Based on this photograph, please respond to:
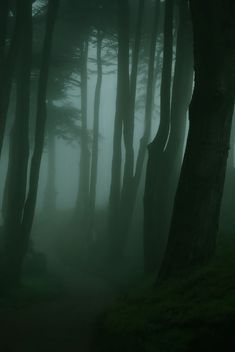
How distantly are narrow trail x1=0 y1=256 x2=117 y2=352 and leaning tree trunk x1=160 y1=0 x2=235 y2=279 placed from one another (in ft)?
6.28

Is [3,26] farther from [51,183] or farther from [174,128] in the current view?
[51,183]

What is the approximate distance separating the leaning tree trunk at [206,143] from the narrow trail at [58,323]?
1915 mm

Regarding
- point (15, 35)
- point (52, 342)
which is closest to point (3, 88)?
point (15, 35)

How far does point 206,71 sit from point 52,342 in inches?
197

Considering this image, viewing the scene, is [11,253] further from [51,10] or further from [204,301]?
[204,301]

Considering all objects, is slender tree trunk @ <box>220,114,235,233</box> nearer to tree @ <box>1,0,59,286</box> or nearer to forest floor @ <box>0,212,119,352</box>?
forest floor @ <box>0,212,119,352</box>

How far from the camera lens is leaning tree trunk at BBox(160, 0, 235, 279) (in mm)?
8539

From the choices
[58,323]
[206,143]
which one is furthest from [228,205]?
[58,323]

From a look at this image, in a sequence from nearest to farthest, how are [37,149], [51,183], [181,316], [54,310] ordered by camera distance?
[181,316] < [54,310] < [37,149] < [51,183]

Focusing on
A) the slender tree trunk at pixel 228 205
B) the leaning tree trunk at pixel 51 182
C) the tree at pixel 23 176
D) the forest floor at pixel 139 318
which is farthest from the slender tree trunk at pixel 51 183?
the forest floor at pixel 139 318

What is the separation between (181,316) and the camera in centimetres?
597

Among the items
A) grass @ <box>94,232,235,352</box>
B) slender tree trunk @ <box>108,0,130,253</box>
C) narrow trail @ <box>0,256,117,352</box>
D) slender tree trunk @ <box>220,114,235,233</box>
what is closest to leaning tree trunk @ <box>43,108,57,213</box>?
slender tree trunk @ <box>108,0,130,253</box>

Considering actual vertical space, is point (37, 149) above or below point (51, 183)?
above

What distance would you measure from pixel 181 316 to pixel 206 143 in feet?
11.3
